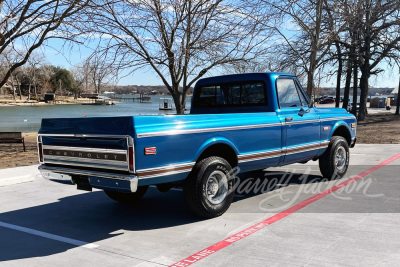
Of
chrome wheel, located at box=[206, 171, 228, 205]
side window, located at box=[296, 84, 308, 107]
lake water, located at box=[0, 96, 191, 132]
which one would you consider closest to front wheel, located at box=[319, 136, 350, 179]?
side window, located at box=[296, 84, 308, 107]

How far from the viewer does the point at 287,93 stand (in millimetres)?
7074

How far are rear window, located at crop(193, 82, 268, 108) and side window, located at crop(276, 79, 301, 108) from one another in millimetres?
309

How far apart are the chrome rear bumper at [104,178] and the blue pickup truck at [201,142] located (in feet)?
0.04

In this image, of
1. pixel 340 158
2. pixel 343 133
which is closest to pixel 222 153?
pixel 340 158

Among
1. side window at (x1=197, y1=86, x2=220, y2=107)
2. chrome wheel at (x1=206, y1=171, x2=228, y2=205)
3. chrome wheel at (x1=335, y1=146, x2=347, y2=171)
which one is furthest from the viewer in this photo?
chrome wheel at (x1=335, y1=146, x2=347, y2=171)

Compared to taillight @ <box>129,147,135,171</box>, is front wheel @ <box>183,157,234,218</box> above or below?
below

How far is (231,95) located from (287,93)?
1007 millimetres

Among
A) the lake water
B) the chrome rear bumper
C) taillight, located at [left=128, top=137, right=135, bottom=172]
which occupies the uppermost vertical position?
taillight, located at [left=128, top=137, right=135, bottom=172]

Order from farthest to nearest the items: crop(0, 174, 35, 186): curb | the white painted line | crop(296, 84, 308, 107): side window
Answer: crop(0, 174, 35, 186): curb < crop(296, 84, 308, 107): side window < the white painted line

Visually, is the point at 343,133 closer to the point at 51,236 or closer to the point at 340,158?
the point at 340,158

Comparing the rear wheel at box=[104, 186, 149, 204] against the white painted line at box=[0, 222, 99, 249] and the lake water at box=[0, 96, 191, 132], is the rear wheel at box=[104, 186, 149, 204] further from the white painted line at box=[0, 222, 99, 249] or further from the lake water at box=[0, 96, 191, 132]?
the lake water at box=[0, 96, 191, 132]

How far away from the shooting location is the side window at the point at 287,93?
688 centimetres

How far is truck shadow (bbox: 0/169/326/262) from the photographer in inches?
183

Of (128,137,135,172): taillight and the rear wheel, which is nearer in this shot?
(128,137,135,172): taillight
